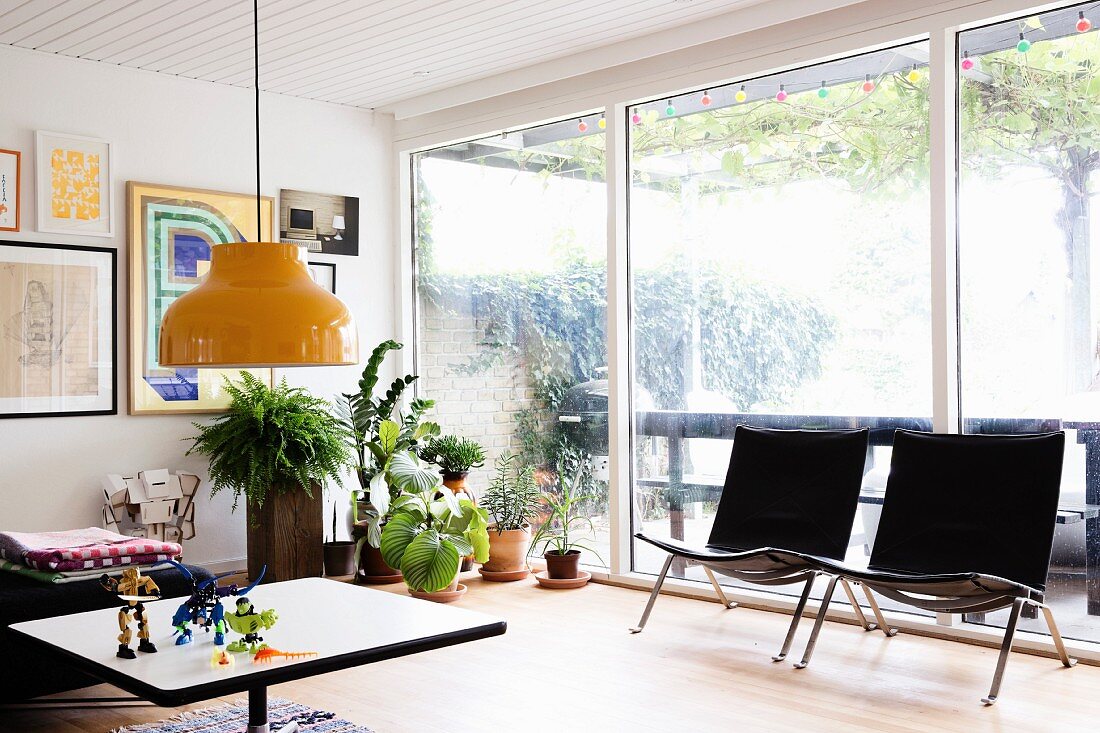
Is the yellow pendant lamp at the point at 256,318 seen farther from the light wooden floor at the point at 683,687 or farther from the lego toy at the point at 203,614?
the light wooden floor at the point at 683,687

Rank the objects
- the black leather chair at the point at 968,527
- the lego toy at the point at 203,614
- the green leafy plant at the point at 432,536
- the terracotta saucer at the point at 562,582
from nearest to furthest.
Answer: the lego toy at the point at 203,614, the black leather chair at the point at 968,527, the green leafy plant at the point at 432,536, the terracotta saucer at the point at 562,582

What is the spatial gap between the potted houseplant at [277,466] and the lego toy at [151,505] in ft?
0.67

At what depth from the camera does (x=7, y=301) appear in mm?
5258

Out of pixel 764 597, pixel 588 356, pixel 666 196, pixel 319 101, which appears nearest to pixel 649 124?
pixel 666 196

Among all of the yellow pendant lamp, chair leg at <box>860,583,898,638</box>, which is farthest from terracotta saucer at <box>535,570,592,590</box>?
the yellow pendant lamp

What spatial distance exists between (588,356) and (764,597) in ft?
5.68

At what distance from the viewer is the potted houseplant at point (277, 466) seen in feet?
18.2

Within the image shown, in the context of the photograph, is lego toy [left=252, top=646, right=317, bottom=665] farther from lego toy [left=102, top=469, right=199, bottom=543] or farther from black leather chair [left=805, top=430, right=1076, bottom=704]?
lego toy [left=102, top=469, right=199, bottom=543]

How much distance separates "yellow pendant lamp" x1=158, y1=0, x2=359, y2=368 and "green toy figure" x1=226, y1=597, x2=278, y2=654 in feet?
2.35

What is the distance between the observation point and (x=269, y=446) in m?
5.56

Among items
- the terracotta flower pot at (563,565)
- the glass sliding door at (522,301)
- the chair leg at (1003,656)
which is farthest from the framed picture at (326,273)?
the chair leg at (1003,656)

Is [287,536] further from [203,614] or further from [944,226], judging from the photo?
[944,226]

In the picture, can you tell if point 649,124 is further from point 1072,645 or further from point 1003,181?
point 1072,645

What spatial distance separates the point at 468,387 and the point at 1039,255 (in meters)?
3.50
